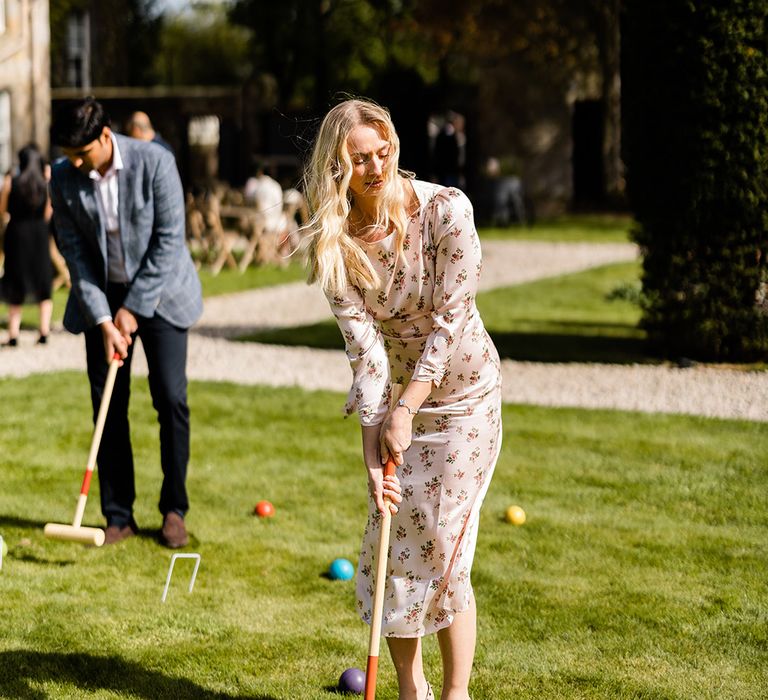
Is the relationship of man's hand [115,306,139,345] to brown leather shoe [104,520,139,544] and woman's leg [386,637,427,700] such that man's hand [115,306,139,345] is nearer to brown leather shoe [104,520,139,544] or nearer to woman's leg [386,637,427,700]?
brown leather shoe [104,520,139,544]

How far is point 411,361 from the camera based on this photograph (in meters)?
3.55

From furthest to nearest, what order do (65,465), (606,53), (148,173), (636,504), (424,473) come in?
(606,53)
(65,465)
(636,504)
(148,173)
(424,473)

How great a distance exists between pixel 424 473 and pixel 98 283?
91.3 inches

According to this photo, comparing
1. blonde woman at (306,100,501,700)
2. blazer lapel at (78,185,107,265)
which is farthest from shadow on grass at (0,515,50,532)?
blonde woman at (306,100,501,700)

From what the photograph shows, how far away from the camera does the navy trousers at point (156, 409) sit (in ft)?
17.4

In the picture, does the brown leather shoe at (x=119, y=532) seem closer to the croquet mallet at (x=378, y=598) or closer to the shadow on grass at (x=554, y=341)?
the croquet mallet at (x=378, y=598)

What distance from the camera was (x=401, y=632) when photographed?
352cm

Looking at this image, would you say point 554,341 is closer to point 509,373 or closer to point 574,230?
point 509,373

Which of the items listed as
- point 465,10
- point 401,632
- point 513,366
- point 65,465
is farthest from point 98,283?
point 465,10

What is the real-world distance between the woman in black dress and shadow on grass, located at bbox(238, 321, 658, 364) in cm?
194

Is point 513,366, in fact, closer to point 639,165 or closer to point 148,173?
point 639,165

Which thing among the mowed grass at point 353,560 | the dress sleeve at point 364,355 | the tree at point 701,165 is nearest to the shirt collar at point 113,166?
the mowed grass at point 353,560

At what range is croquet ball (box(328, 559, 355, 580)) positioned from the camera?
5066mm

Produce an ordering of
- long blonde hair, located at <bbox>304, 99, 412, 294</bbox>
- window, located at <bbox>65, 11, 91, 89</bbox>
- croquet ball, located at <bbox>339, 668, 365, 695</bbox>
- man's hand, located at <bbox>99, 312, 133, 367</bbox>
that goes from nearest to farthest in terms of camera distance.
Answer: long blonde hair, located at <bbox>304, 99, 412, 294</bbox> < croquet ball, located at <bbox>339, 668, 365, 695</bbox> < man's hand, located at <bbox>99, 312, 133, 367</bbox> < window, located at <bbox>65, 11, 91, 89</bbox>
